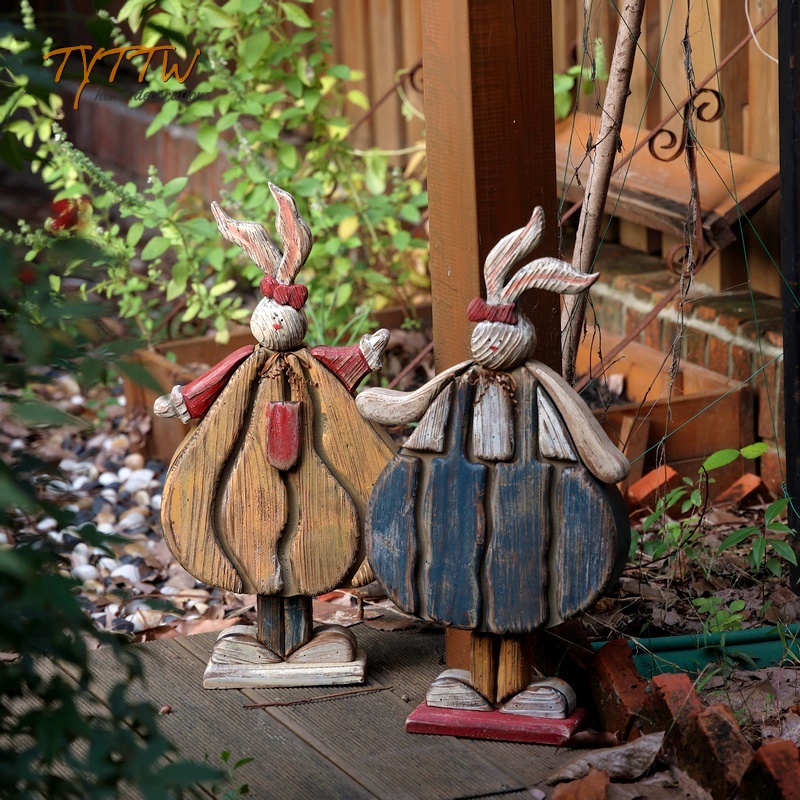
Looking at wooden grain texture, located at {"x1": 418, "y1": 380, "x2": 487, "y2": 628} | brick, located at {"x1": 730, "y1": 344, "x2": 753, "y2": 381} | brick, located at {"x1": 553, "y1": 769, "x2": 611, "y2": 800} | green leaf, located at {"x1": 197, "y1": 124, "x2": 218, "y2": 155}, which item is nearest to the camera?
brick, located at {"x1": 553, "y1": 769, "x2": 611, "y2": 800}

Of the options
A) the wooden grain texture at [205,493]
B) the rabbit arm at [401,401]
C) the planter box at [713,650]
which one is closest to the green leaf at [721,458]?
the planter box at [713,650]

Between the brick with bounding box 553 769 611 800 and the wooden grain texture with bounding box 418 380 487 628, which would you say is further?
the wooden grain texture with bounding box 418 380 487 628

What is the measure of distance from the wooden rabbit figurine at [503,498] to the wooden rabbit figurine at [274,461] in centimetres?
18

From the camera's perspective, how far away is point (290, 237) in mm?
2500

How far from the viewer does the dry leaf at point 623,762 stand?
2.18m

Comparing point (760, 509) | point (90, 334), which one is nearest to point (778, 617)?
point (760, 509)

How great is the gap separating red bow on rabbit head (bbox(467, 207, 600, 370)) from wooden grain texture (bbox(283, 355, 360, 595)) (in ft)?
1.58

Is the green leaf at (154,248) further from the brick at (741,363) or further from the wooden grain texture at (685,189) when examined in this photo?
the brick at (741,363)

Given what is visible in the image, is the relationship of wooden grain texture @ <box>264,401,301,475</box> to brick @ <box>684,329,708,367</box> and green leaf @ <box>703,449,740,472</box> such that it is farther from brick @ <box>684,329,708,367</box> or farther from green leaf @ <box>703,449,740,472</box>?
brick @ <box>684,329,708,367</box>

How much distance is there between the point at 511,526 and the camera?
89.6 inches

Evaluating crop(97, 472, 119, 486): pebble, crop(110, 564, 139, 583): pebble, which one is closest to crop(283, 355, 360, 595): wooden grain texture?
crop(110, 564, 139, 583): pebble

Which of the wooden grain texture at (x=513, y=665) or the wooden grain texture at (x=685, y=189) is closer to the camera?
the wooden grain texture at (x=513, y=665)

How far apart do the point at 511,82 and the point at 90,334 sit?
1.22 m

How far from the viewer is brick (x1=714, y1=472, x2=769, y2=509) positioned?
12.3ft
